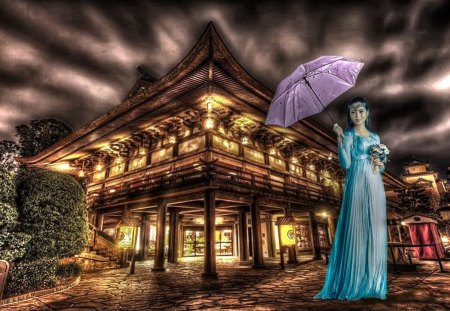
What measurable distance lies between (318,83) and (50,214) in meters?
7.94

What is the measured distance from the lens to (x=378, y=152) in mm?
3486

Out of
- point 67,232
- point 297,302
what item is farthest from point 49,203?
point 297,302

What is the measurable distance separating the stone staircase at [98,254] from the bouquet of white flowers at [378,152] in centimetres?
1236

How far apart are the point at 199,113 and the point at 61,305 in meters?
9.62

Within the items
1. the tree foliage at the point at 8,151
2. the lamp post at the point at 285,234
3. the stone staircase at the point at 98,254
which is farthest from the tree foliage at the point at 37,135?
the lamp post at the point at 285,234

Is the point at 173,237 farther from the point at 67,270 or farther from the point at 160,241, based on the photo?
the point at 67,270

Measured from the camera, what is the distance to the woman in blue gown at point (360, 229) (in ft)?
10.6

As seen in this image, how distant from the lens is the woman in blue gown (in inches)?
127

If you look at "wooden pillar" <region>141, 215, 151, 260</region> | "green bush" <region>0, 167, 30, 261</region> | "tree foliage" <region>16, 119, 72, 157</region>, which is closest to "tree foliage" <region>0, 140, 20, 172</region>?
"tree foliage" <region>16, 119, 72, 157</region>

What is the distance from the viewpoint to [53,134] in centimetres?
3100

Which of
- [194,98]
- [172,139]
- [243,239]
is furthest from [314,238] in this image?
[194,98]

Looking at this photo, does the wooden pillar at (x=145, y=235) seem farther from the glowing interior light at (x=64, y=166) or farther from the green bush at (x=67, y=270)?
the green bush at (x=67, y=270)

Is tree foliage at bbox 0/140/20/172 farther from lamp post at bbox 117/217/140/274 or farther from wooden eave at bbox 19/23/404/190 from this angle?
lamp post at bbox 117/217/140/274

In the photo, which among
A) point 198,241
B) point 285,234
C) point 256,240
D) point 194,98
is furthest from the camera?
point 198,241
